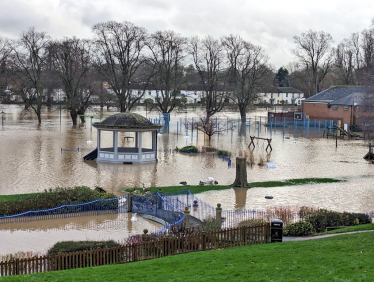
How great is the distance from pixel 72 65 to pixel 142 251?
66.0 meters

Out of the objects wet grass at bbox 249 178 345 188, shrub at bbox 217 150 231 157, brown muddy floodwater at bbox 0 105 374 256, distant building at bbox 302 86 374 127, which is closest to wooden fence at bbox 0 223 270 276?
brown muddy floodwater at bbox 0 105 374 256

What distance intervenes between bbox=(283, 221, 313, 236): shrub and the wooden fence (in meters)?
1.84

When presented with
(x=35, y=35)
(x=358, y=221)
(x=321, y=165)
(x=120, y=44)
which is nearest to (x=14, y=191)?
(x=358, y=221)

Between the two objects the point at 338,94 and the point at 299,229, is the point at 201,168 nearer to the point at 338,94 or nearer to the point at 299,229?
the point at 299,229

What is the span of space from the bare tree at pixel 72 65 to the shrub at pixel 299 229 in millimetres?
56951

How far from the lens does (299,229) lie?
20.2 m

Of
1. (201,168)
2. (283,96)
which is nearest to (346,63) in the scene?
(283,96)

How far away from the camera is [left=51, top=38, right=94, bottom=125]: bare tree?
7512cm

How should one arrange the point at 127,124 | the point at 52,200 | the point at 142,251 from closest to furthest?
the point at 142,251 → the point at 52,200 → the point at 127,124

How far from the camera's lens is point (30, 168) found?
36.9 metres

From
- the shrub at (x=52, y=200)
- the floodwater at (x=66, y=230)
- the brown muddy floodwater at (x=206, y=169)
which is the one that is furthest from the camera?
the brown muddy floodwater at (x=206, y=169)

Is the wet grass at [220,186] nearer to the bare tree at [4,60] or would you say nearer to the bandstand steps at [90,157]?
the bandstand steps at [90,157]

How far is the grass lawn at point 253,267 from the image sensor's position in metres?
13.3

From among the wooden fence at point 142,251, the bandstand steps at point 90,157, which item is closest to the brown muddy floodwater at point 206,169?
the bandstand steps at point 90,157
